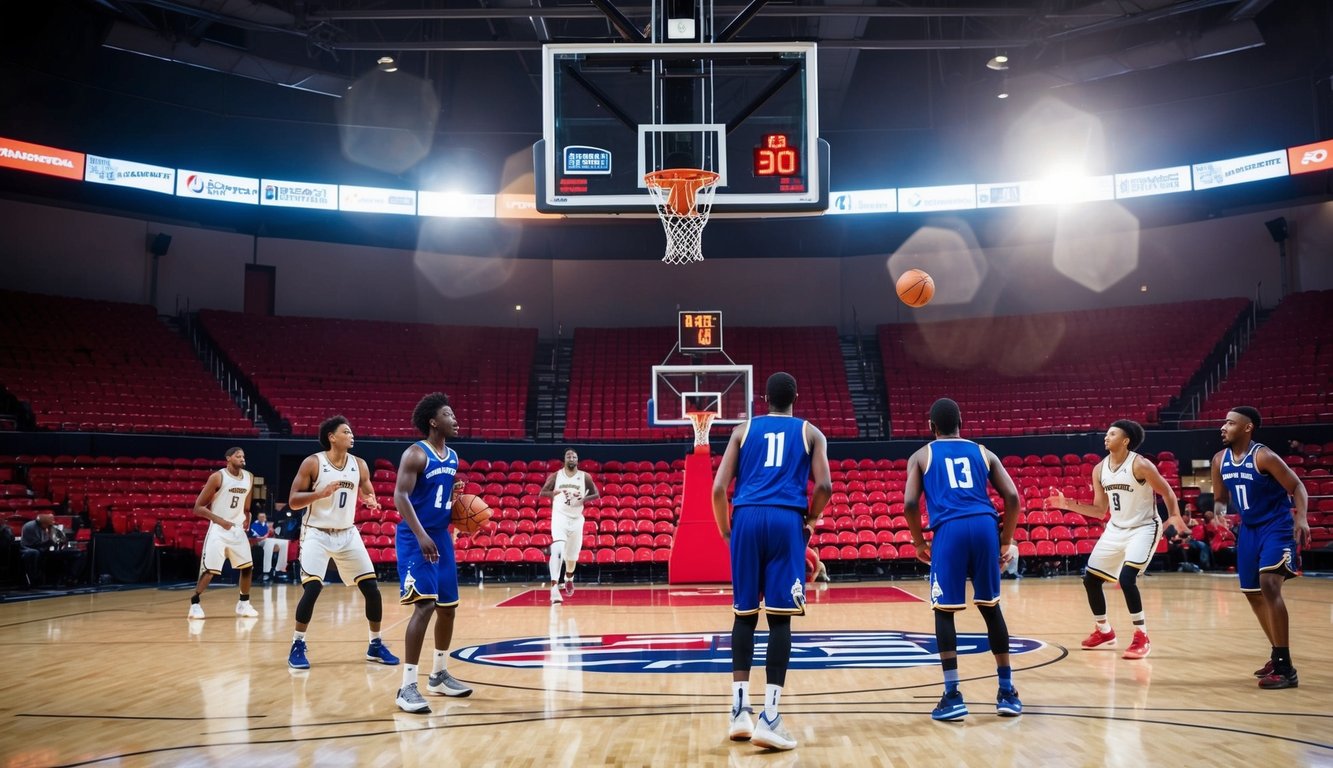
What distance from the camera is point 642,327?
86.7 feet

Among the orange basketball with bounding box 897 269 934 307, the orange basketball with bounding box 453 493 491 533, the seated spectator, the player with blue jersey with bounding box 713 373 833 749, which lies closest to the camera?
the player with blue jersey with bounding box 713 373 833 749

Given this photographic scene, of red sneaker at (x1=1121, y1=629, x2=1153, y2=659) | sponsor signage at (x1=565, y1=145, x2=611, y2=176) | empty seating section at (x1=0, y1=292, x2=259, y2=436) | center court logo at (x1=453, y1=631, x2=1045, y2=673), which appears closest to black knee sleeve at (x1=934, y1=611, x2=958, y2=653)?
center court logo at (x1=453, y1=631, x2=1045, y2=673)

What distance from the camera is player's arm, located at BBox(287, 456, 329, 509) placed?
742cm

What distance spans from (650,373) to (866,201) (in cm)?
667

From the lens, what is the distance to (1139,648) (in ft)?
24.7

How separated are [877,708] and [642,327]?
21.2 metres

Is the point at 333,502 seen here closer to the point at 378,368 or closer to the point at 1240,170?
the point at 378,368

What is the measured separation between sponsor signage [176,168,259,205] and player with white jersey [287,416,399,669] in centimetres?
1719

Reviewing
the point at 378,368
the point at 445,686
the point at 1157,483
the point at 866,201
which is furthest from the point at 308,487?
the point at 866,201

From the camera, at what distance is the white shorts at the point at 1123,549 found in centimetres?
776

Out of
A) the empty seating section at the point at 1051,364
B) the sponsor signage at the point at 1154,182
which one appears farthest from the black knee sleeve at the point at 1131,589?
the sponsor signage at the point at 1154,182

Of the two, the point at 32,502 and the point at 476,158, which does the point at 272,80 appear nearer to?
the point at 476,158

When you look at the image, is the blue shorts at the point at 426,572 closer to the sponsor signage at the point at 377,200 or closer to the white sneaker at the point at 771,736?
the white sneaker at the point at 771,736

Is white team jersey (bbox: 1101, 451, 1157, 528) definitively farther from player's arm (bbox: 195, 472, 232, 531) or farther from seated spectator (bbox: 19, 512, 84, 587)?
seated spectator (bbox: 19, 512, 84, 587)
